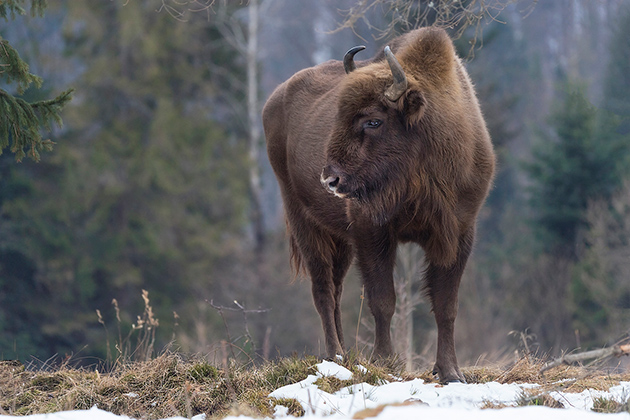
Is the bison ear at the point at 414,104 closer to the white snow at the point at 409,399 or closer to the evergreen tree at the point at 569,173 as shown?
the white snow at the point at 409,399

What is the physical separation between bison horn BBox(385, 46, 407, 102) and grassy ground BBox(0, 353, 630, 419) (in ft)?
7.12

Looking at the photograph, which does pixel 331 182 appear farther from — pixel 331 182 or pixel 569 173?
pixel 569 173

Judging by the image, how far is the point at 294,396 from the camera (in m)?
4.65

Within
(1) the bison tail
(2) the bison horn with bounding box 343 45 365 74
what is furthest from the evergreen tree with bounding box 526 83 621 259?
(2) the bison horn with bounding box 343 45 365 74

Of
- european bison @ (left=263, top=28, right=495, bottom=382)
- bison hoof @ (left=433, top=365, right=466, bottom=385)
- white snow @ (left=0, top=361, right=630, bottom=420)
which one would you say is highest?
european bison @ (left=263, top=28, right=495, bottom=382)

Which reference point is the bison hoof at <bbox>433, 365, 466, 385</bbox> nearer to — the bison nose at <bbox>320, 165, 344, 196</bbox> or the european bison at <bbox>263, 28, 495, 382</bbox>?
the european bison at <bbox>263, 28, 495, 382</bbox>

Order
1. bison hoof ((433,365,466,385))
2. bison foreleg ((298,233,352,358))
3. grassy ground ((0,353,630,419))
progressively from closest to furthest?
grassy ground ((0,353,630,419)), bison hoof ((433,365,466,385)), bison foreleg ((298,233,352,358))

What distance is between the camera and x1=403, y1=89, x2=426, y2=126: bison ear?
5656mm

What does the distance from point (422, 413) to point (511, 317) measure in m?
26.0

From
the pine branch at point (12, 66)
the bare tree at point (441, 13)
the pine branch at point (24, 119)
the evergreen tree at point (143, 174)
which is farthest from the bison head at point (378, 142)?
the evergreen tree at point (143, 174)

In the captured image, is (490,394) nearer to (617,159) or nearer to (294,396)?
(294,396)

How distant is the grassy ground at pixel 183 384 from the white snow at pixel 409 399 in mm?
101

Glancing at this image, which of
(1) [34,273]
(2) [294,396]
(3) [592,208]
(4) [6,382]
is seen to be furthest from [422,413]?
(3) [592,208]

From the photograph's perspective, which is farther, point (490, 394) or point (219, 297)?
point (219, 297)
